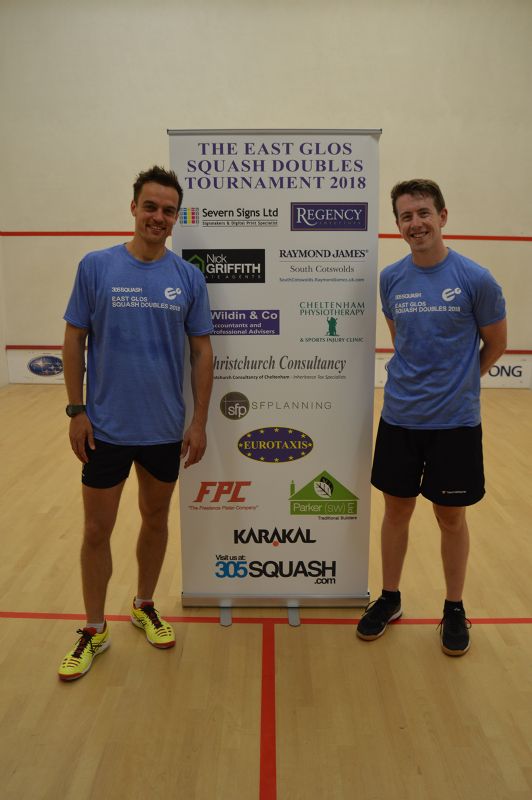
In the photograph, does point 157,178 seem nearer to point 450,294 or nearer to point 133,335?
point 133,335

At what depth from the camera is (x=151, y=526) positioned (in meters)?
2.18

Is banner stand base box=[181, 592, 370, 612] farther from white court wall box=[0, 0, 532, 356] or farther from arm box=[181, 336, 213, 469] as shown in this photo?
white court wall box=[0, 0, 532, 356]

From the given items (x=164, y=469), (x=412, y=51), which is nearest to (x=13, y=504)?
(x=164, y=469)

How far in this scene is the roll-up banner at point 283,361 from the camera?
210 centimetres

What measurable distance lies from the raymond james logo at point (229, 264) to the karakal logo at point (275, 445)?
541mm

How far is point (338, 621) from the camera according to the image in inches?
92.8

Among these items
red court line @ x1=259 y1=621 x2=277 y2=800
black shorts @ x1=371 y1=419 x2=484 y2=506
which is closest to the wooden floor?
red court line @ x1=259 y1=621 x2=277 y2=800

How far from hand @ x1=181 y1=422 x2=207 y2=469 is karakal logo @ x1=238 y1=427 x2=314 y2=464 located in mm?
231

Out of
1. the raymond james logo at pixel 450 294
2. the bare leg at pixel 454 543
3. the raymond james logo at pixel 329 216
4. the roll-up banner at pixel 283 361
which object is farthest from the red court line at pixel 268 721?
the raymond james logo at pixel 329 216

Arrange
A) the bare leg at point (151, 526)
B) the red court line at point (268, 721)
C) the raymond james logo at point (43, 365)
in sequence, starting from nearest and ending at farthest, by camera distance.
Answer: the red court line at point (268, 721), the bare leg at point (151, 526), the raymond james logo at point (43, 365)

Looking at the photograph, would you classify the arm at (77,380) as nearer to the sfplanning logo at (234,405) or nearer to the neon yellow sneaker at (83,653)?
the sfplanning logo at (234,405)

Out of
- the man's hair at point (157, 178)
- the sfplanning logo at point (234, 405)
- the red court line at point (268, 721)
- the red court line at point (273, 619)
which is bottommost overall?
the red court line at point (273, 619)

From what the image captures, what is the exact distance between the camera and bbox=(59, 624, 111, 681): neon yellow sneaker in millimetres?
1995

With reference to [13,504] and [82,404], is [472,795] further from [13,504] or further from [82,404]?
[13,504]
